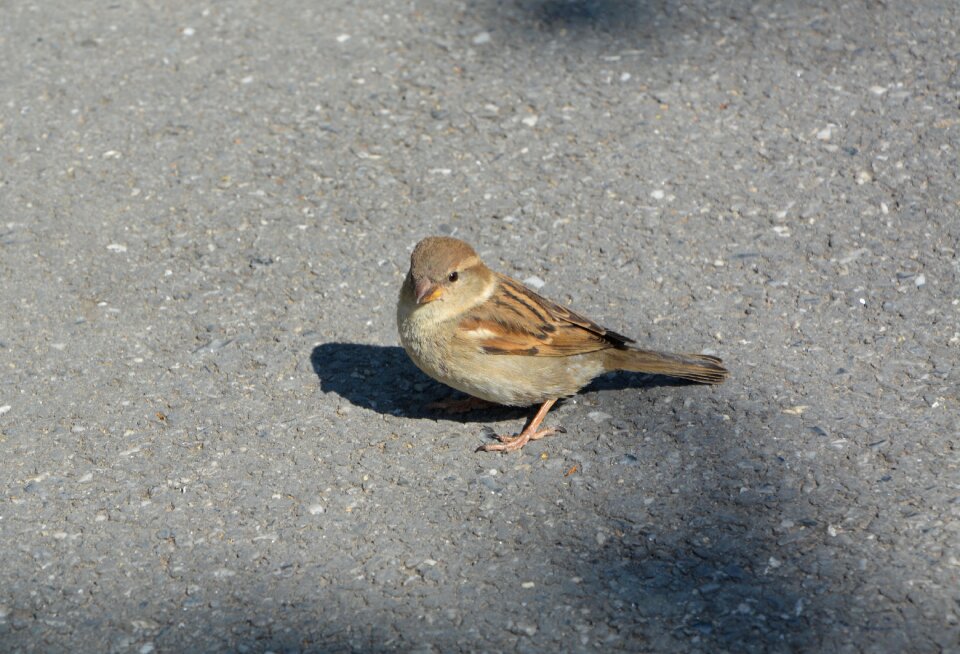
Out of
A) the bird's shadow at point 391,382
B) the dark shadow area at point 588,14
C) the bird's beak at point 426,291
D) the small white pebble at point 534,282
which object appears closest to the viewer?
the bird's beak at point 426,291

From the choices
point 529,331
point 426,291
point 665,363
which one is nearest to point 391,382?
point 426,291

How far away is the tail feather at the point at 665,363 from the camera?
4.88m

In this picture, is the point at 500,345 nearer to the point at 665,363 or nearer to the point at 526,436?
the point at 526,436

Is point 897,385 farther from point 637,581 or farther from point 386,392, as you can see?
point 386,392

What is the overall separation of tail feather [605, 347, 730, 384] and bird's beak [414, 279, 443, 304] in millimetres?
782

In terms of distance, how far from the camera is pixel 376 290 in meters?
5.79

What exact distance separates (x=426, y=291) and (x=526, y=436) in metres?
0.75

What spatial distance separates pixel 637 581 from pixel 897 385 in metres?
1.67

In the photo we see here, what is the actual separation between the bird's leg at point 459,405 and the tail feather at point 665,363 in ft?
2.04

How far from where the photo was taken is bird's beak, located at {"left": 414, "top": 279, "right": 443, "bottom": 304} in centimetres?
478

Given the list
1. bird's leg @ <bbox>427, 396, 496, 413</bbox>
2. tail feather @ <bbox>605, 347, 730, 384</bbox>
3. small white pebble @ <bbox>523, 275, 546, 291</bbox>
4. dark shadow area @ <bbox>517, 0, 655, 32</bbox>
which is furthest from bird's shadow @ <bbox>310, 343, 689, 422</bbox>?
dark shadow area @ <bbox>517, 0, 655, 32</bbox>

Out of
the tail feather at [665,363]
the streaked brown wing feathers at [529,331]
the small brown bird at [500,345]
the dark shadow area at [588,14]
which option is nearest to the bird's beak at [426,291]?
the small brown bird at [500,345]

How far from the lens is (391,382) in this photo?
17.4 feet

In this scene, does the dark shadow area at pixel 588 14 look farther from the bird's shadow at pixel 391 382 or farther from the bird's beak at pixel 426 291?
the bird's beak at pixel 426 291
